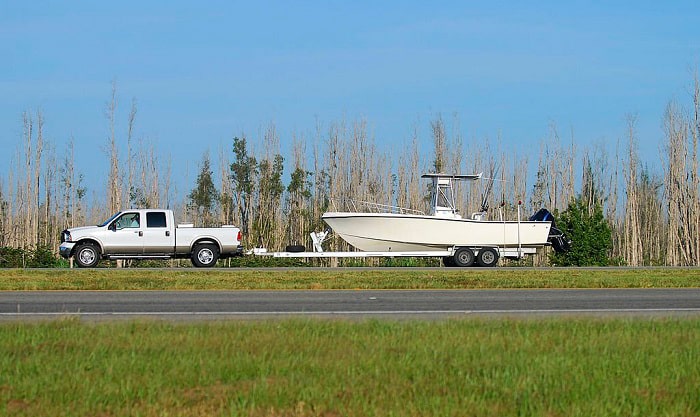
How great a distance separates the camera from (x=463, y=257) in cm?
3159

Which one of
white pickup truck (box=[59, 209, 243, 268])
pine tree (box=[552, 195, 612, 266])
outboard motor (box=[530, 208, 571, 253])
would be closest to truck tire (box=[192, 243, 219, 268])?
white pickup truck (box=[59, 209, 243, 268])

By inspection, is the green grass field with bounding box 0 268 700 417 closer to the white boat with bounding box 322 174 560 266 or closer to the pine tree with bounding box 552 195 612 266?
the white boat with bounding box 322 174 560 266

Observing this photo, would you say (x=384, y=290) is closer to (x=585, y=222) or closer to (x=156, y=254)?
(x=156, y=254)

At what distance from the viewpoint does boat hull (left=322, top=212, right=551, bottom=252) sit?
31.6 m

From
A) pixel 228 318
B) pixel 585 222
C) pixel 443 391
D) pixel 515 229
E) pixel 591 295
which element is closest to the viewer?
pixel 443 391

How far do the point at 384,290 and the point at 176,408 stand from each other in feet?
42.0

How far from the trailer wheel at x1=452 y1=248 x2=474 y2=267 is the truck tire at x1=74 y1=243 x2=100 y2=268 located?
38.4 ft

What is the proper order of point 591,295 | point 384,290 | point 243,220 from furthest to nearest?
point 243,220 < point 384,290 < point 591,295

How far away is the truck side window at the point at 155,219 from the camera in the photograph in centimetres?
2956

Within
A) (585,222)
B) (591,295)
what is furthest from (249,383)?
(585,222)

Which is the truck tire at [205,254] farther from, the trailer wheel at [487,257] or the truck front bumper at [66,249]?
the trailer wheel at [487,257]

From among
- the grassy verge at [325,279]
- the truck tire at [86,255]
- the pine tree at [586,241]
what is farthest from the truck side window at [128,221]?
the pine tree at [586,241]

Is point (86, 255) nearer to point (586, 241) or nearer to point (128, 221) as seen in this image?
point (128, 221)

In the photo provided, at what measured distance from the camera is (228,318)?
1321 cm
